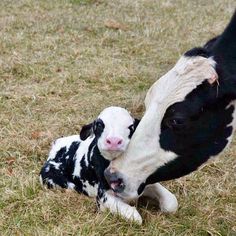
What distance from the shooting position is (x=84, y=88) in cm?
725

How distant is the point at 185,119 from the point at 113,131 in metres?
0.58

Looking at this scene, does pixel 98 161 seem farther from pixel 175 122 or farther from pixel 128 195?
pixel 175 122

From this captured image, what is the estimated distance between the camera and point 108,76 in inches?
302

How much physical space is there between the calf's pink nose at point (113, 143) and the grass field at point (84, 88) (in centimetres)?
56

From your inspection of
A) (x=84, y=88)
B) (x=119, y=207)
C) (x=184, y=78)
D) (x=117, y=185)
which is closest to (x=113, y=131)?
(x=117, y=185)

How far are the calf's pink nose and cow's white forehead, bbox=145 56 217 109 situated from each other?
1.40ft

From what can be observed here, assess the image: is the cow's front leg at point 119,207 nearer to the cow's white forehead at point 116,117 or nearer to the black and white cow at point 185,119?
the black and white cow at point 185,119

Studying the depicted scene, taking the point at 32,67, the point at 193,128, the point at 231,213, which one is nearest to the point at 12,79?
the point at 32,67

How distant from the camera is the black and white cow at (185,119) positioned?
3232 mm

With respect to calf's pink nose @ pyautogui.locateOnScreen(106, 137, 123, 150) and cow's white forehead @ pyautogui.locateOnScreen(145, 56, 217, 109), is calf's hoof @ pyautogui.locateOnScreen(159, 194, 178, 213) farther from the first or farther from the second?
cow's white forehead @ pyautogui.locateOnScreen(145, 56, 217, 109)

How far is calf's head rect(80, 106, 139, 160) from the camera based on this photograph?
11.9 ft

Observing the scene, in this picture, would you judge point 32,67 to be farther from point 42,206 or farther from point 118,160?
point 118,160

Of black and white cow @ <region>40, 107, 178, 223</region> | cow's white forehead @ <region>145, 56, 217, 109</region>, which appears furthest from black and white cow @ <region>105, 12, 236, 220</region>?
black and white cow @ <region>40, 107, 178, 223</region>

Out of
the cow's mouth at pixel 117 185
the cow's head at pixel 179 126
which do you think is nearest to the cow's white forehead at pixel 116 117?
the cow's head at pixel 179 126
